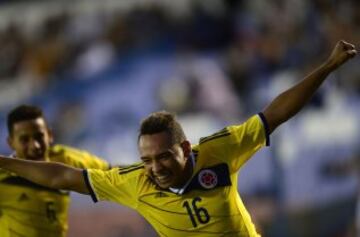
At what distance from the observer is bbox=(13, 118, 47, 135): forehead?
217 inches

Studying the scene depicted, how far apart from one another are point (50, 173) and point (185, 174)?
2.31ft

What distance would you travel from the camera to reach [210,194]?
4555 mm

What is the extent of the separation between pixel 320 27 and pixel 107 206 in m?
3.31

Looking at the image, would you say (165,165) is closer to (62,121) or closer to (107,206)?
(107,206)

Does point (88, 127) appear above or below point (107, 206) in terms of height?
above

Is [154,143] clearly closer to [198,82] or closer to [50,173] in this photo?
[50,173]

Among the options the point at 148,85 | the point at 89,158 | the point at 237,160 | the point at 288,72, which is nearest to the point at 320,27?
the point at 288,72

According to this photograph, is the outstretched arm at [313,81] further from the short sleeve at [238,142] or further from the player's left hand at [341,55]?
the short sleeve at [238,142]

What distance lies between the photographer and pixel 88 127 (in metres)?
11.1

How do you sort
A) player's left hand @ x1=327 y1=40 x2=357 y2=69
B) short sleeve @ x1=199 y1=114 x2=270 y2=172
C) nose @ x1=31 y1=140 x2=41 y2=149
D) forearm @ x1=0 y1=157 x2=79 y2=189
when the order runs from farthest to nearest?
nose @ x1=31 y1=140 x2=41 y2=149
forearm @ x1=0 y1=157 x2=79 y2=189
short sleeve @ x1=199 y1=114 x2=270 y2=172
player's left hand @ x1=327 y1=40 x2=357 y2=69

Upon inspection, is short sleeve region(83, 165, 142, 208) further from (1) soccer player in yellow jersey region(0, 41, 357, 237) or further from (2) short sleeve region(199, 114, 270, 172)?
(2) short sleeve region(199, 114, 270, 172)

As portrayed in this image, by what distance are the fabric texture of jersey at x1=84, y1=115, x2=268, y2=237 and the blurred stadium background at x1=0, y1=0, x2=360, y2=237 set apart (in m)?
4.57

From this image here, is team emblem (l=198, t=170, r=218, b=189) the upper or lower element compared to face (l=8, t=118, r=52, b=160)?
lower

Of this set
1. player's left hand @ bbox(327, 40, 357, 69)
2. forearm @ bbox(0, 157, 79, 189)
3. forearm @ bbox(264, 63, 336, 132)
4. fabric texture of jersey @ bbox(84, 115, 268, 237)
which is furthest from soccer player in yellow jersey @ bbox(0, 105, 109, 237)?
player's left hand @ bbox(327, 40, 357, 69)
